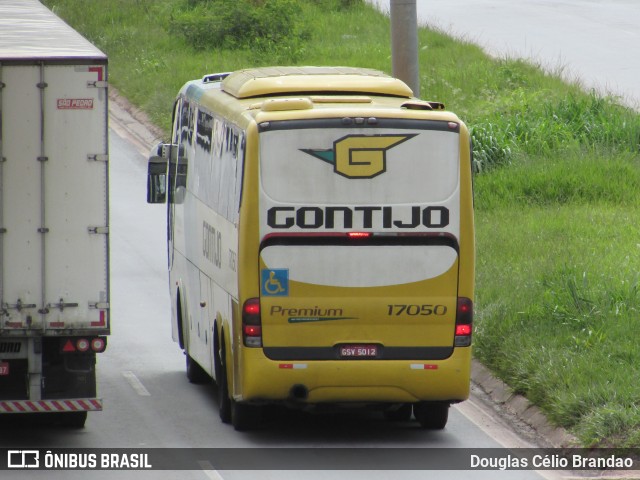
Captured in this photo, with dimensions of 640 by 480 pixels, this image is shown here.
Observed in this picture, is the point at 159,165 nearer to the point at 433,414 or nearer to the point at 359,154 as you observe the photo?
the point at 359,154

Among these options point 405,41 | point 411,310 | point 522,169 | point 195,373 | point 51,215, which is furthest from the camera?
point 522,169

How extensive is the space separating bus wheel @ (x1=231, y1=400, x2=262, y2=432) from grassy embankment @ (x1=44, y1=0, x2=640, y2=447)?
282 cm

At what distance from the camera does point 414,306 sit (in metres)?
13.7

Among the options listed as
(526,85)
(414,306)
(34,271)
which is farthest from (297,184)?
(526,85)

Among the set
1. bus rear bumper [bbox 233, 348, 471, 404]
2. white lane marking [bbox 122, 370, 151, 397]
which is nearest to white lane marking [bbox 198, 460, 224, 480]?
bus rear bumper [bbox 233, 348, 471, 404]

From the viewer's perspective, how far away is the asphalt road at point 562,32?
34.2 metres

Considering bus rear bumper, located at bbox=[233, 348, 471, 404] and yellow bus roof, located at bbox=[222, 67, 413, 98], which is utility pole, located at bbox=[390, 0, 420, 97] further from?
bus rear bumper, located at bbox=[233, 348, 471, 404]

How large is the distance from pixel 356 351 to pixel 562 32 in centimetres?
2879

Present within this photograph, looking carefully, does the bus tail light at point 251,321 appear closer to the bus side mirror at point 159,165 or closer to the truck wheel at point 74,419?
the truck wheel at point 74,419

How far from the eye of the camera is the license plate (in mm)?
13742

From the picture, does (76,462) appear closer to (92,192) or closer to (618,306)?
(92,192)

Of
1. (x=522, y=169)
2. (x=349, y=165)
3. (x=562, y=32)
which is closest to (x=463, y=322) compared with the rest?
(x=349, y=165)

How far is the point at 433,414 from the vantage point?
48.5 ft

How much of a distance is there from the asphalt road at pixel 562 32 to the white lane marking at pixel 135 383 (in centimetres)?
1508
